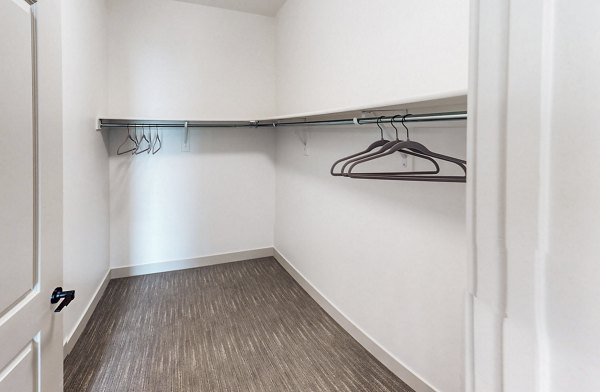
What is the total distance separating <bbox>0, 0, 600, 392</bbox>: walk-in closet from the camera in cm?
27

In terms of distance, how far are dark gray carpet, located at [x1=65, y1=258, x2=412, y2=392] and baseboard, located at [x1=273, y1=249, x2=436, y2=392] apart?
4 centimetres

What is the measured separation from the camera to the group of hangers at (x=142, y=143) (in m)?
3.35

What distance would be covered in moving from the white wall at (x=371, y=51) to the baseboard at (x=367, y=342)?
147 centimetres

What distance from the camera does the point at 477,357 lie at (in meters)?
0.32

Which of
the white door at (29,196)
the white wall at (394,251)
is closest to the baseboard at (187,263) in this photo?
the white wall at (394,251)

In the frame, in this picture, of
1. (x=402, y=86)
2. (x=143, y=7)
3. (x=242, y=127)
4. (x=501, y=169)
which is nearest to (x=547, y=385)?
(x=501, y=169)

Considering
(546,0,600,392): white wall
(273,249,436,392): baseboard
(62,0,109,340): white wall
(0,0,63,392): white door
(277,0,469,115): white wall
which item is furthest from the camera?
(62,0,109,340): white wall

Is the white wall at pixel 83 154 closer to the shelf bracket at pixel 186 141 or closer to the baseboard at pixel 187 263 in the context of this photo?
the baseboard at pixel 187 263

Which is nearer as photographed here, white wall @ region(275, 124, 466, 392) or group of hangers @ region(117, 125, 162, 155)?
white wall @ region(275, 124, 466, 392)

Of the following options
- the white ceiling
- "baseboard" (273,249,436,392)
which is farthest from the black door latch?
the white ceiling

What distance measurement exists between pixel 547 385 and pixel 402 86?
176cm

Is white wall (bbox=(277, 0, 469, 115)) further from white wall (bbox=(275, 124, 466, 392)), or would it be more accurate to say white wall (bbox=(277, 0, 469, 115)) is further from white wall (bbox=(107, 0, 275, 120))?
white wall (bbox=(107, 0, 275, 120))

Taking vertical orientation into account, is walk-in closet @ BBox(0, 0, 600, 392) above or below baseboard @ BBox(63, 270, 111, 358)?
above

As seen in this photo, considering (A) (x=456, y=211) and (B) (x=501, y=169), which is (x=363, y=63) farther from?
(B) (x=501, y=169)
